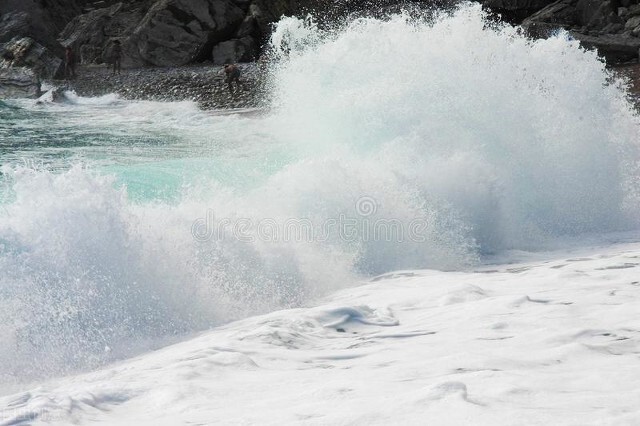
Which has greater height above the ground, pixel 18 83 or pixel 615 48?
pixel 18 83

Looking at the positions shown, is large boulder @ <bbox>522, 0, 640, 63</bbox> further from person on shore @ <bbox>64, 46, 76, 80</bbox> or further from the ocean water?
person on shore @ <bbox>64, 46, 76, 80</bbox>

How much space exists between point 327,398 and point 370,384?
263 millimetres

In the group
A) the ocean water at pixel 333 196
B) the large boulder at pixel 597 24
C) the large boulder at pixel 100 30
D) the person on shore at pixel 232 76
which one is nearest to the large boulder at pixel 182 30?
the large boulder at pixel 100 30

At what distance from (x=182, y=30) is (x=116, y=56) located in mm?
2775

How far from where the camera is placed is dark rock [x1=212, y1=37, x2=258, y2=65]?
2853 cm

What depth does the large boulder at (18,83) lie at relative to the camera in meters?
25.9

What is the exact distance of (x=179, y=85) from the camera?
24.2m

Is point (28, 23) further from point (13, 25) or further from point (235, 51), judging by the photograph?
point (235, 51)

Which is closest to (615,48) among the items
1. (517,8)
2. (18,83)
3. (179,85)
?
(517,8)

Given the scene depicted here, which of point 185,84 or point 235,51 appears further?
point 235,51

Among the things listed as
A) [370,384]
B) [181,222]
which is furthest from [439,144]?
[370,384]

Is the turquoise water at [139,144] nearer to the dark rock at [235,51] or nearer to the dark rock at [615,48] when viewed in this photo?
the dark rock at [235,51]

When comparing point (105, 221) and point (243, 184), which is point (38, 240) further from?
point (243, 184)

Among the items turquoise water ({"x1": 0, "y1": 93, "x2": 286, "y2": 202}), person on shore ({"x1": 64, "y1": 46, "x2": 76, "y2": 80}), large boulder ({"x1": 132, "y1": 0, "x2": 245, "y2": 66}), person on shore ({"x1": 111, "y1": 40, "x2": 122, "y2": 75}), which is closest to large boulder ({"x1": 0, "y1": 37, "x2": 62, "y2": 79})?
person on shore ({"x1": 64, "y1": 46, "x2": 76, "y2": 80})
